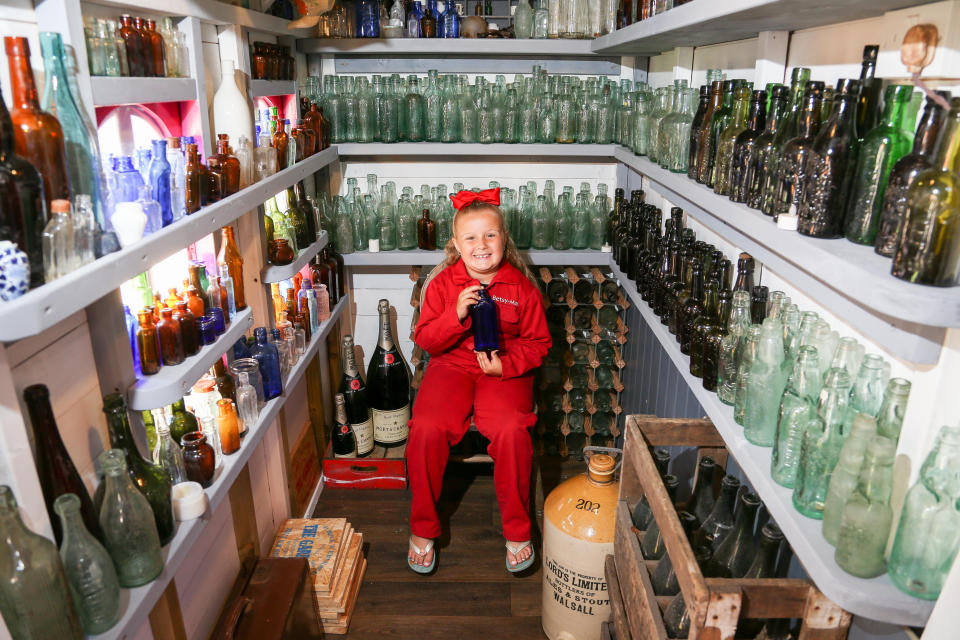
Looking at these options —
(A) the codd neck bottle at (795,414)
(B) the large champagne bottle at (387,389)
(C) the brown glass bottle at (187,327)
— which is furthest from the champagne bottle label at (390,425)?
(A) the codd neck bottle at (795,414)

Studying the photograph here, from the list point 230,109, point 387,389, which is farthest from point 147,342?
point 387,389

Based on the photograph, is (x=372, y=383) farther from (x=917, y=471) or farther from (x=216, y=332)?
(x=917, y=471)

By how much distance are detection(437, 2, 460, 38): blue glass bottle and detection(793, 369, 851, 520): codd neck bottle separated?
270 centimetres

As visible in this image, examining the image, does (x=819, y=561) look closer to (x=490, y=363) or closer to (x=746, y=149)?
(x=746, y=149)

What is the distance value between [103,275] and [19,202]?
178 mm

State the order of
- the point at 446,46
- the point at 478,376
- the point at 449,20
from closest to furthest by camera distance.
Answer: the point at 478,376, the point at 446,46, the point at 449,20

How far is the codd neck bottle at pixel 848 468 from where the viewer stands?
1.19 m

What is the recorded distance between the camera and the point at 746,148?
5.32 ft

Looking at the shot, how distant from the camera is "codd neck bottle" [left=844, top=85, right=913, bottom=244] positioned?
1186 mm

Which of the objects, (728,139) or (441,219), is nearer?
(728,139)

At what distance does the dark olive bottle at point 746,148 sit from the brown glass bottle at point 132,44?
1.55 metres

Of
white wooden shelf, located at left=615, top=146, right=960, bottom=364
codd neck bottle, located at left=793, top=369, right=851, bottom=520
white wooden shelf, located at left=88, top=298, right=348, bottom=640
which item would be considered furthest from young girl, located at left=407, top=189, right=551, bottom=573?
codd neck bottle, located at left=793, top=369, right=851, bottom=520

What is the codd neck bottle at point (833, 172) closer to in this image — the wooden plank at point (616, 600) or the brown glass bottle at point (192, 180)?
the wooden plank at point (616, 600)

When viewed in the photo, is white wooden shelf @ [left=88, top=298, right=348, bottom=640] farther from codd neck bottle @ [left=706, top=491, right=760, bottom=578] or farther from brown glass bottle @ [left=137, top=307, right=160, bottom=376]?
codd neck bottle @ [left=706, top=491, right=760, bottom=578]
